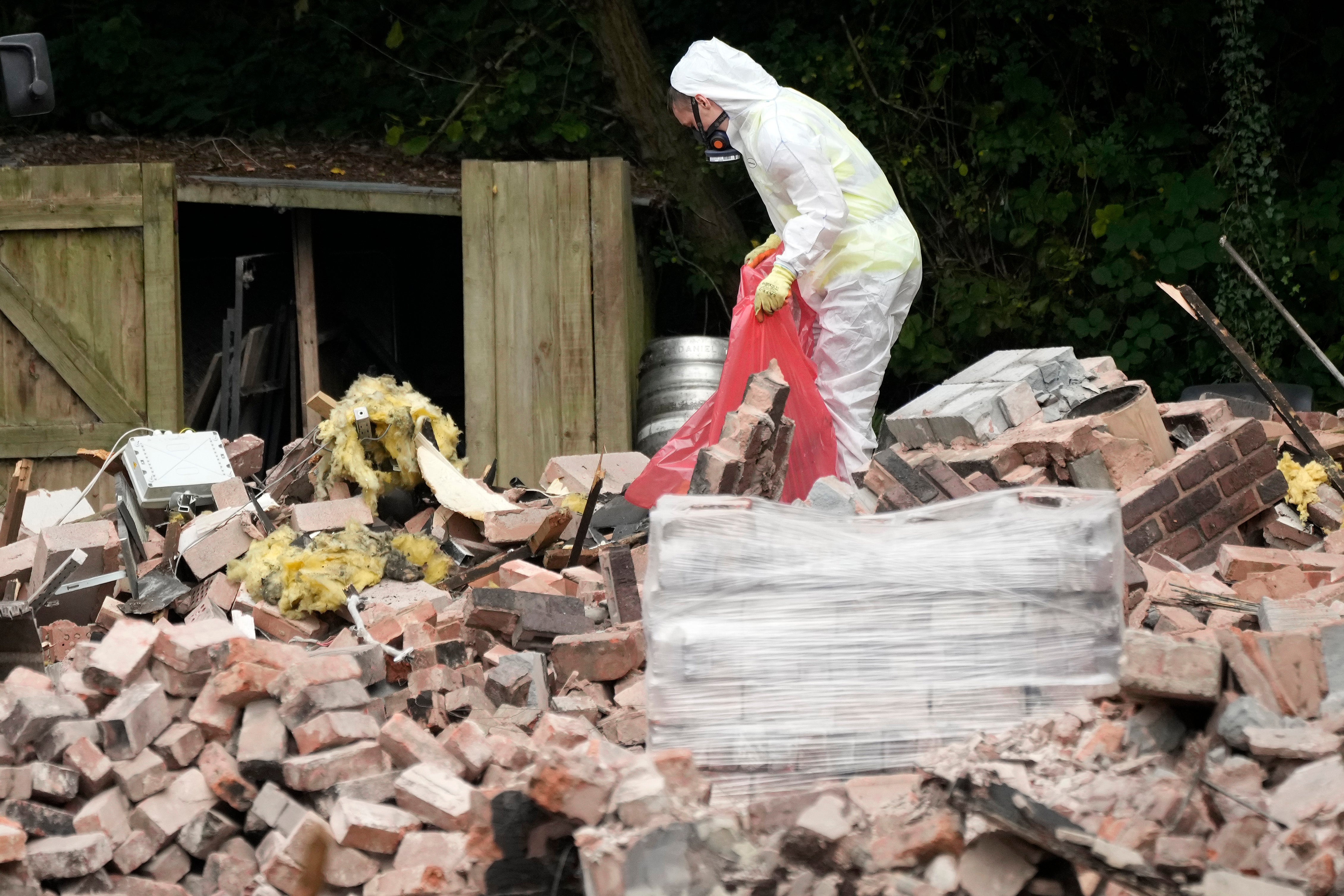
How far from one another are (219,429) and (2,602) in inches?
146

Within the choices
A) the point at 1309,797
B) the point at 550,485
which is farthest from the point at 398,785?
the point at 550,485

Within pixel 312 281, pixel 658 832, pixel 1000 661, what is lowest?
pixel 658 832

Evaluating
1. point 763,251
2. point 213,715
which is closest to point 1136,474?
point 763,251

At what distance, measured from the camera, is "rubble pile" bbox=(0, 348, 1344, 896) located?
2.52 meters

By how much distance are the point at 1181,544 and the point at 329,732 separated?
113 inches

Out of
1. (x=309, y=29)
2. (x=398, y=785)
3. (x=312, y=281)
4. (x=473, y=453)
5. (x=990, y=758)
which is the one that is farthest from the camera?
(x=309, y=29)

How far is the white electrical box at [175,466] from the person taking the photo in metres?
5.97

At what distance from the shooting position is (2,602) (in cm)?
445

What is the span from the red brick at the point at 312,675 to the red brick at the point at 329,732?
91mm

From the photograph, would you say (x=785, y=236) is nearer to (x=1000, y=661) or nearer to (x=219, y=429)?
(x=1000, y=661)

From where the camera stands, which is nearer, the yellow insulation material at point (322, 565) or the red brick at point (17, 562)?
the yellow insulation material at point (322, 565)

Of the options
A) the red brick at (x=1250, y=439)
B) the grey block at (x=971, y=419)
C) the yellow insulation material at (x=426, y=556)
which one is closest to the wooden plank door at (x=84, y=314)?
the yellow insulation material at (x=426, y=556)

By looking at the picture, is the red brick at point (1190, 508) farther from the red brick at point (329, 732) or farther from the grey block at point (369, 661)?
the red brick at point (329, 732)

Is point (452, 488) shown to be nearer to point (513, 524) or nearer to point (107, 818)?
point (513, 524)
